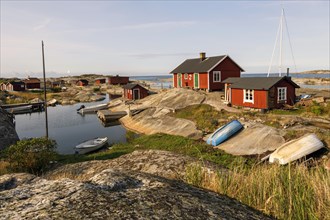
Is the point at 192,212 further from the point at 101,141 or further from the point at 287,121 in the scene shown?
the point at 101,141

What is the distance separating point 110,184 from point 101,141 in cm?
2379

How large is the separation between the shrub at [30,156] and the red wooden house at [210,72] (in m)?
31.2

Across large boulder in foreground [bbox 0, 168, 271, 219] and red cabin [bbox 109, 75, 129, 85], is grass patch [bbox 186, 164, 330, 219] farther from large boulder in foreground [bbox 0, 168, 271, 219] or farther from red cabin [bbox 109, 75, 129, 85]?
red cabin [bbox 109, 75, 129, 85]

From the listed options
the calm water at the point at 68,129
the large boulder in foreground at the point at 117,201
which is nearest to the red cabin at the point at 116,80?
the calm water at the point at 68,129

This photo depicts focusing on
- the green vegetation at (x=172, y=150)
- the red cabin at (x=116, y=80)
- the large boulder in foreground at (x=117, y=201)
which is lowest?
the green vegetation at (x=172, y=150)

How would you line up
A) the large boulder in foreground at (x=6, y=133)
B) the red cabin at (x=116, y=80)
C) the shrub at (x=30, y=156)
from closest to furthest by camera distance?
1. the shrub at (x=30, y=156)
2. the large boulder in foreground at (x=6, y=133)
3. the red cabin at (x=116, y=80)

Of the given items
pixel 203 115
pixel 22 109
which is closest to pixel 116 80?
pixel 22 109

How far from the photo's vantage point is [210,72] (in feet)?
141

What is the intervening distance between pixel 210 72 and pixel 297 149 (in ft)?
91.4

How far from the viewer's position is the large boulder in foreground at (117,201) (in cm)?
331

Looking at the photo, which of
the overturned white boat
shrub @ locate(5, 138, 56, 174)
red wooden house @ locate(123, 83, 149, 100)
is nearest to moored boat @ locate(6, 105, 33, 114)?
red wooden house @ locate(123, 83, 149, 100)

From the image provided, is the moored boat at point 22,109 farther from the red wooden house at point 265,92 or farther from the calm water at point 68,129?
the red wooden house at point 265,92

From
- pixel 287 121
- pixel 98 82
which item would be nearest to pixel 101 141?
pixel 287 121

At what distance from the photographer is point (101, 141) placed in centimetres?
2723
